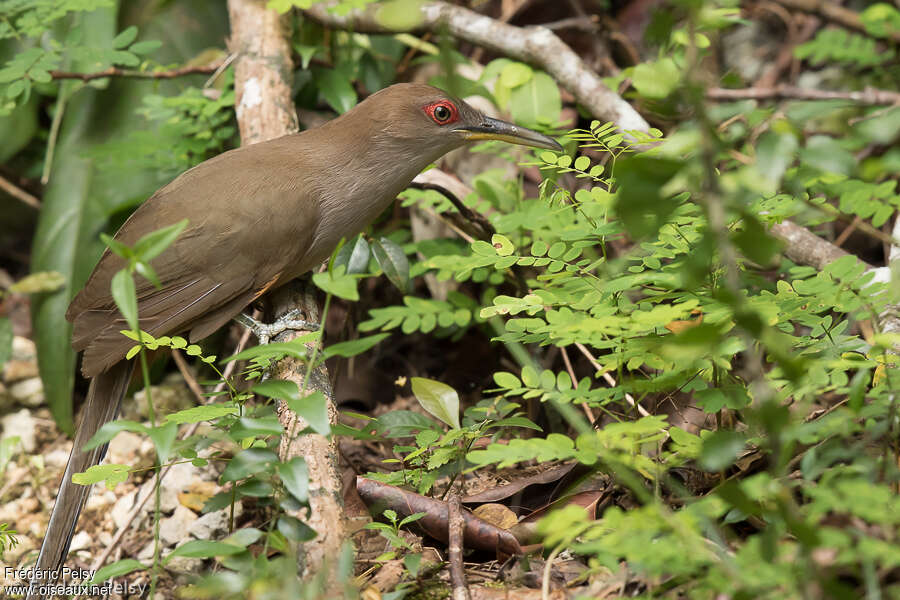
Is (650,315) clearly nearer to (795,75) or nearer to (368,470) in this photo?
(368,470)

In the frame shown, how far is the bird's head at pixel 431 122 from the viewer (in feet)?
10.9

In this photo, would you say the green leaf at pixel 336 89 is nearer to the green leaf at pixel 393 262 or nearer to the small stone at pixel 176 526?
the green leaf at pixel 393 262

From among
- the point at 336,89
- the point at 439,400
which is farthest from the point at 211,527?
the point at 336,89

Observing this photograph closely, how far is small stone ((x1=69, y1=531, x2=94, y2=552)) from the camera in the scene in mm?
3379

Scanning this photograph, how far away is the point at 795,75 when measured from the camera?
17.0 ft

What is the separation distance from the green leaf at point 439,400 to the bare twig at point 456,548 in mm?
243

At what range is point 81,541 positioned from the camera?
11.2 feet

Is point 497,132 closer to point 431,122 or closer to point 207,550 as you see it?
point 431,122

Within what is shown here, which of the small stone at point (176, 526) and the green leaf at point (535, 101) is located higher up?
the green leaf at point (535, 101)

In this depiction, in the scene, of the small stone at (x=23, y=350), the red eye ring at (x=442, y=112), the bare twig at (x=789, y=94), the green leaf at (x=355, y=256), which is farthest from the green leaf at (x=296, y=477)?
the small stone at (x=23, y=350)

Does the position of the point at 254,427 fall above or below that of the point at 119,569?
above

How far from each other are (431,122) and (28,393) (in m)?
2.54

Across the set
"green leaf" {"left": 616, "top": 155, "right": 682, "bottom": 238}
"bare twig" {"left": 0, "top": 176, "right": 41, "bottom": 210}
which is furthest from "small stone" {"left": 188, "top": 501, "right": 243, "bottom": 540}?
"bare twig" {"left": 0, "top": 176, "right": 41, "bottom": 210}

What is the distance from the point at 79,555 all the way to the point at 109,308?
102 cm
